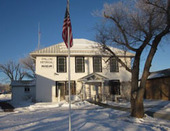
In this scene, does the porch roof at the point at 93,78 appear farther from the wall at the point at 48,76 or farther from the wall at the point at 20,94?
the wall at the point at 20,94

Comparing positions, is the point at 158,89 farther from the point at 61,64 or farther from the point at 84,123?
the point at 84,123

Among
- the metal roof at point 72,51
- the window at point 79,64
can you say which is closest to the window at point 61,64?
the metal roof at point 72,51

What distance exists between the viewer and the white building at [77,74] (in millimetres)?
20469

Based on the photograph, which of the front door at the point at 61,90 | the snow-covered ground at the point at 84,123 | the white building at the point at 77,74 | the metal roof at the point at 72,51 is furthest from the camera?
the front door at the point at 61,90

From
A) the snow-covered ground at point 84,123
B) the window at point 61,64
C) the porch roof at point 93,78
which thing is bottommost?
the snow-covered ground at point 84,123

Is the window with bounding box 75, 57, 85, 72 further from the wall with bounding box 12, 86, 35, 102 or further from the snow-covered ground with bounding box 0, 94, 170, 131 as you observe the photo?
the snow-covered ground with bounding box 0, 94, 170, 131

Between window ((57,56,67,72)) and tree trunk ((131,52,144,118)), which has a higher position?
window ((57,56,67,72))

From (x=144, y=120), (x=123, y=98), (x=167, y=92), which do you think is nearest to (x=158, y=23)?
(x=144, y=120)

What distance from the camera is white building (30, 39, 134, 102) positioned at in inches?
806

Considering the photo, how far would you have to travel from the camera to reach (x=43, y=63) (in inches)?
819

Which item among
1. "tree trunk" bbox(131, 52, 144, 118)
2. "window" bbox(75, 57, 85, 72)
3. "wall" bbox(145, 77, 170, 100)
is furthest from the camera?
"window" bbox(75, 57, 85, 72)

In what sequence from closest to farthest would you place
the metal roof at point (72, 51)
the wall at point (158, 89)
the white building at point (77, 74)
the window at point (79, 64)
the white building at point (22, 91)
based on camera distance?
the wall at point (158, 89) < the white building at point (77, 74) < the metal roof at point (72, 51) < the window at point (79, 64) < the white building at point (22, 91)

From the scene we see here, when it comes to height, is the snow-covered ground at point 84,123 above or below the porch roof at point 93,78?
below

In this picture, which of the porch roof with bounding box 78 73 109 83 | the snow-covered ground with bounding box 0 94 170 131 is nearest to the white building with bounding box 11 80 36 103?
the porch roof with bounding box 78 73 109 83
